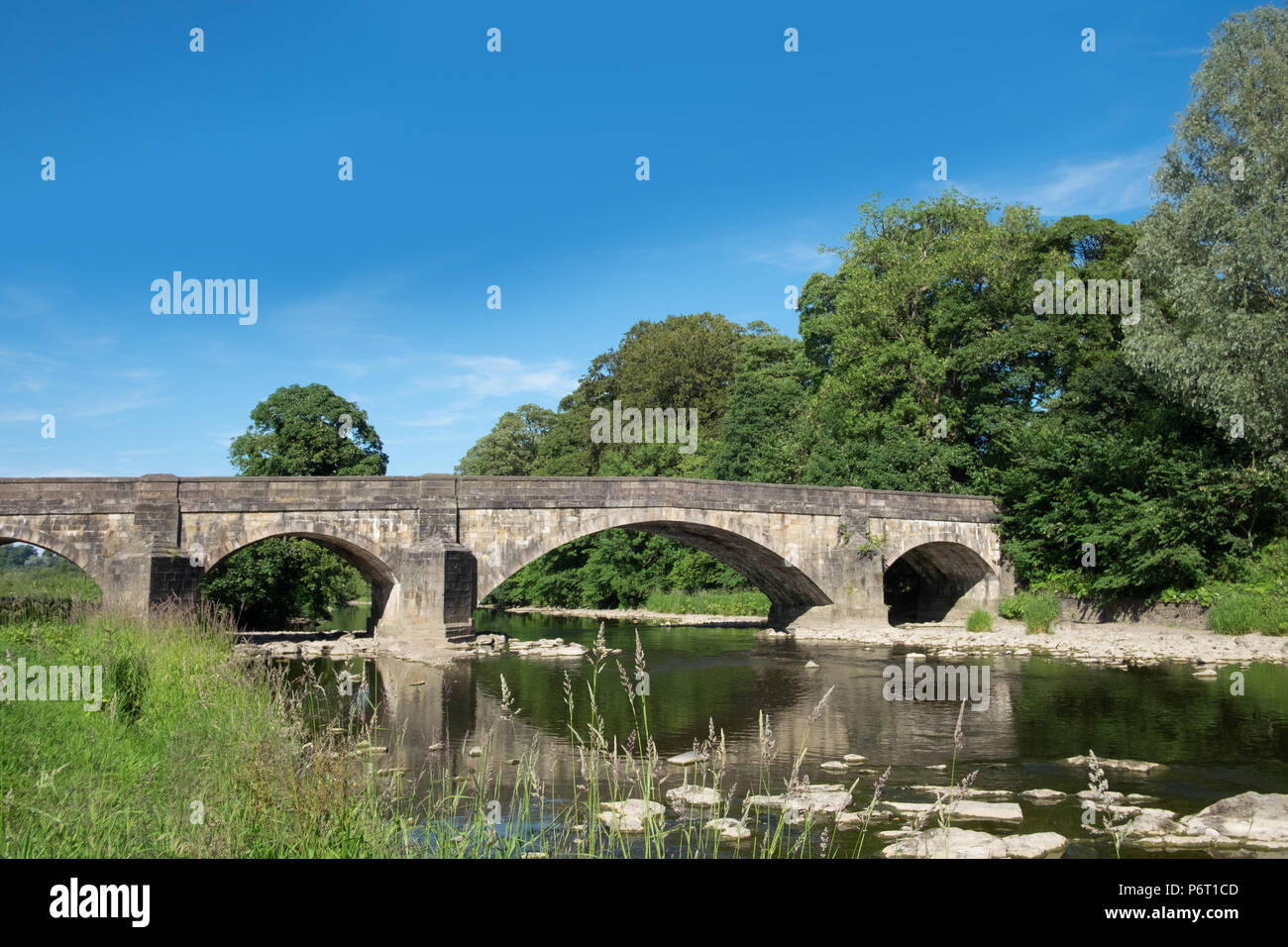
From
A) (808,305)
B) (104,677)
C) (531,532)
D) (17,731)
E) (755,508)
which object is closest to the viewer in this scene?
(17,731)

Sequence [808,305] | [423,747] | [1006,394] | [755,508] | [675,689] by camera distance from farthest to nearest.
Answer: [808,305] < [1006,394] < [755,508] < [675,689] < [423,747]

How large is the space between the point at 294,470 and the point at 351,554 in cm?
1338

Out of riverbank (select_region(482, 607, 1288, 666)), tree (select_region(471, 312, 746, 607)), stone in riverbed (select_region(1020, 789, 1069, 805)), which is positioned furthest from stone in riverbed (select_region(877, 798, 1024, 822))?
tree (select_region(471, 312, 746, 607))

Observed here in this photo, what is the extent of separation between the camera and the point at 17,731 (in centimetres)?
724

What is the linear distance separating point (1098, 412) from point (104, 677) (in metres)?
28.0

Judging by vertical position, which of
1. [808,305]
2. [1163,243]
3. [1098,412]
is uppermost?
[808,305]

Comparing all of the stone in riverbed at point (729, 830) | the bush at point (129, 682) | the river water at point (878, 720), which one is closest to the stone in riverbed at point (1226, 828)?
the river water at point (878, 720)

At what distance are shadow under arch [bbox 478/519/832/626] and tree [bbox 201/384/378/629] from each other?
8.64m

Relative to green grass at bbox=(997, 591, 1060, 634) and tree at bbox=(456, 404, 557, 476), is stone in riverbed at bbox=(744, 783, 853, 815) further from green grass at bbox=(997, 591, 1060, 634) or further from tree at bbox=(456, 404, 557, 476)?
tree at bbox=(456, 404, 557, 476)

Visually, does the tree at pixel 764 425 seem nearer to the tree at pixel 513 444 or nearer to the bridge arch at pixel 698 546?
the bridge arch at pixel 698 546

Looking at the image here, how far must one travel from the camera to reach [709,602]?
133 feet

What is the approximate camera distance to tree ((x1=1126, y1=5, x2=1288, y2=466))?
837 inches
